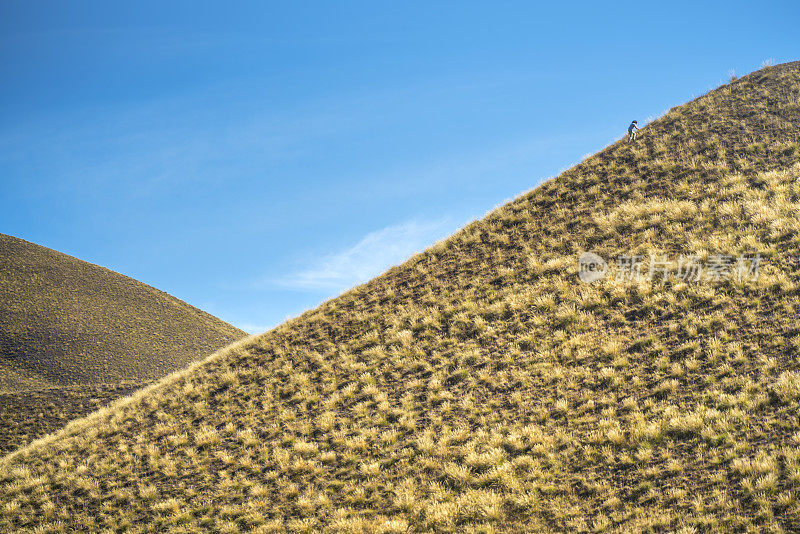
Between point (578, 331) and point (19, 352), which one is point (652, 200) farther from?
point (19, 352)

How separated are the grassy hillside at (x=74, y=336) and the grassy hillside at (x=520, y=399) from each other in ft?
55.2

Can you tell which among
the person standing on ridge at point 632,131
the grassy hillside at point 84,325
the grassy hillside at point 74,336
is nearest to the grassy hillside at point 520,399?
the person standing on ridge at point 632,131

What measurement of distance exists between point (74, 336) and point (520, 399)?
56.0 meters

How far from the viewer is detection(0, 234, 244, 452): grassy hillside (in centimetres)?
3328

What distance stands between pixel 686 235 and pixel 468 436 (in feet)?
42.7

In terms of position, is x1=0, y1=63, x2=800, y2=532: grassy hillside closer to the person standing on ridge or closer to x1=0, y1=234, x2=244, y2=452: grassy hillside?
the person standing on ridge

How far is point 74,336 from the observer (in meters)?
50.1

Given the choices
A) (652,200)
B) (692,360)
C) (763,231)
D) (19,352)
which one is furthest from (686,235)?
(19,352)

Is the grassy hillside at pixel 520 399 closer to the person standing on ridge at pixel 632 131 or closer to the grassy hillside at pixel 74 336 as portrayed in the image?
the person standing on ridge at pixel 632 131

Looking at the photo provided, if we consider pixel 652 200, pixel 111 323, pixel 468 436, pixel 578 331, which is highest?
pixel 111 323

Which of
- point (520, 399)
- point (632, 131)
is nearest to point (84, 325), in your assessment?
point (520, 399)

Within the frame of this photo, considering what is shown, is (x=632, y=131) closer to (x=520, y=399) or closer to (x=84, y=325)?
(x=520, y=399)

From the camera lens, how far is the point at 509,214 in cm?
2638

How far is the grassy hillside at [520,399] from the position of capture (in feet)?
28.1
